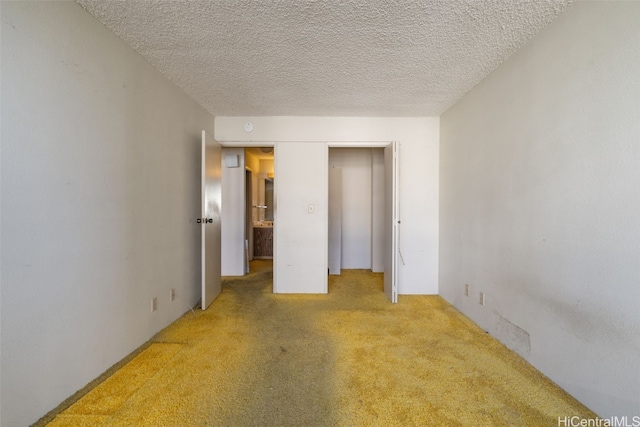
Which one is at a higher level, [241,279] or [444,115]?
[444,115]

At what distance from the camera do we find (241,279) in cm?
412

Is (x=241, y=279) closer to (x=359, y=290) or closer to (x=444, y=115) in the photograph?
(x=359, y=290)

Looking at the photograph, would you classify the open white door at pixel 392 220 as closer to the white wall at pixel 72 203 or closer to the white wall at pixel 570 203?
the white wall at pixel 570 203

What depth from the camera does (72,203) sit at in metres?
1.49

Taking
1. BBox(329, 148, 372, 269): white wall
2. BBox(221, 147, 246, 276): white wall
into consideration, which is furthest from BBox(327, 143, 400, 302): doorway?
BBox(221, 147, 246, 276): white wall

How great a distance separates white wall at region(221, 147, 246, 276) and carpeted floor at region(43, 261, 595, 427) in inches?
65.1

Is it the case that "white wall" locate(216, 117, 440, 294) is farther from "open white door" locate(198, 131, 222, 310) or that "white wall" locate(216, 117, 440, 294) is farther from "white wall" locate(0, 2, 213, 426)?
"white wall" locate(0, 2, 213, 426)

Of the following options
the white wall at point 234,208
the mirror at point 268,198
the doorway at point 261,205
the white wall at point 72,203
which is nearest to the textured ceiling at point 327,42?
the white wall at point 72,203

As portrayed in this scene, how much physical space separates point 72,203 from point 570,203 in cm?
292

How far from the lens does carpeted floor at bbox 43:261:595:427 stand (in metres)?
1.38

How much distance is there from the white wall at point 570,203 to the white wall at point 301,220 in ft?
6.00

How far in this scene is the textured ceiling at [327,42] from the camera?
5.04ft

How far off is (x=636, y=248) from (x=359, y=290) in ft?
8.96

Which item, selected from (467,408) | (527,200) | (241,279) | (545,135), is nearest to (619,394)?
(467,408)
